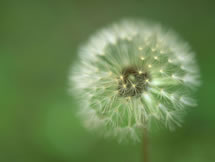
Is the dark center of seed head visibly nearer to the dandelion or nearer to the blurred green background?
the dandelion

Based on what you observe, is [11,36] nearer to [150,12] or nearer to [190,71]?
[150,12]

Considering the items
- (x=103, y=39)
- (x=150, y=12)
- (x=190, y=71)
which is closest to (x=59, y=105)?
(x=103, y=39)

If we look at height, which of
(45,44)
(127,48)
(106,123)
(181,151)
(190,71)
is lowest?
(106,123)

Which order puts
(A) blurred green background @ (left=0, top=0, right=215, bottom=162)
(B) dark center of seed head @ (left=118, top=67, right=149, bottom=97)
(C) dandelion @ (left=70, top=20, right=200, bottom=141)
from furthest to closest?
(A) blurred green background @ (left=0, top=0, right=215, bottom=162), (B) dark center of seed head @ (left=118, top=67, right=149, bottom=97), (C) dandelion @ (left=70, top=20, right=200, bottom=141)

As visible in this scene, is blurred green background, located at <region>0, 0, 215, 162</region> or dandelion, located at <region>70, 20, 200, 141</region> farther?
blurred green background, located at <region>0, 0, 215, 162</region>

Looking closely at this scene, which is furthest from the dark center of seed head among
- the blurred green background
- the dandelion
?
the blurred green background

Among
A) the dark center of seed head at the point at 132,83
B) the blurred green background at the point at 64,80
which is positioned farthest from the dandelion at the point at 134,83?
the blurred green background at the point at 64,80

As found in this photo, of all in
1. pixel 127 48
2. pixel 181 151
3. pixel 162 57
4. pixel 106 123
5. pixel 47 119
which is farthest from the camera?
pixel 47 119

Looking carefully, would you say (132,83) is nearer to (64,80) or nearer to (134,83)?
(134,83)
